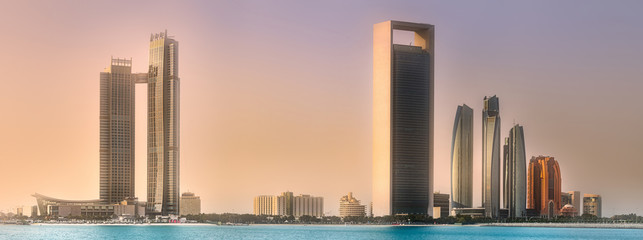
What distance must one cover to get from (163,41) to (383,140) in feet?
152

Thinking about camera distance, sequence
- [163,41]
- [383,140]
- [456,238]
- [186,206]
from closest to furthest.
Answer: [456,238]
[383,140]
[163,41]
[186,206]

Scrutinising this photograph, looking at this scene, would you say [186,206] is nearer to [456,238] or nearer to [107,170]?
[107,170]

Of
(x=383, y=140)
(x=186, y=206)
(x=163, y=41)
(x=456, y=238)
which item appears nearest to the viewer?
(x=456, y=238)

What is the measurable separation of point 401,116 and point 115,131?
184ft

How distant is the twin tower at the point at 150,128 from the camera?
176000 mm

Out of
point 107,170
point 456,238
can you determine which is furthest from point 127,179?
point 456,238

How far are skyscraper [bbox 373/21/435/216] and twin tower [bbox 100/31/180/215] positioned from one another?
123ft

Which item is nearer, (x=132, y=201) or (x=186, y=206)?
(x=132, y=201)

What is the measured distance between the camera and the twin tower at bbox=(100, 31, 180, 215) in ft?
577

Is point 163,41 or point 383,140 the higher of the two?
point 163,41

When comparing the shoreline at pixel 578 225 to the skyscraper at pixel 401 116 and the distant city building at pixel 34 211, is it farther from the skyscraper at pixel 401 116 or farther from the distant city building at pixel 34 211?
the distant city building at pixel 34 211

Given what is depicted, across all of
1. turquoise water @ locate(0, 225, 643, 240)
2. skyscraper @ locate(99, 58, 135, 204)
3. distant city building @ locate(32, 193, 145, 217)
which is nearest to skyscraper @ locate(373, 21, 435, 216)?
turquoise water @ locate(0, 225, 643, 240)

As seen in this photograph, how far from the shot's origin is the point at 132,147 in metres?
190

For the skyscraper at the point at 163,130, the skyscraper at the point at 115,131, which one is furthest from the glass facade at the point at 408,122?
the skyscraper at the point at 115,131
